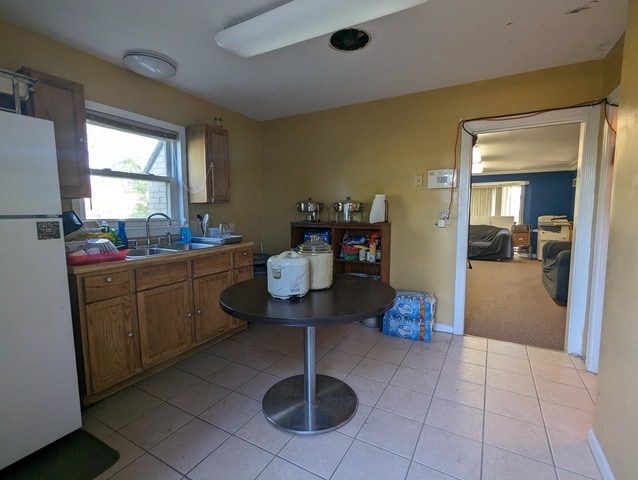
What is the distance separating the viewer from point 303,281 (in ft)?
4.75

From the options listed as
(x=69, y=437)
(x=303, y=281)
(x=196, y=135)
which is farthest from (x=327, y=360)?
(x=196, y=135)

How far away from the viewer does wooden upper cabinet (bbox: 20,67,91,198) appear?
69.2 inches

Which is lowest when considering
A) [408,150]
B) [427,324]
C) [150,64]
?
[427,324]

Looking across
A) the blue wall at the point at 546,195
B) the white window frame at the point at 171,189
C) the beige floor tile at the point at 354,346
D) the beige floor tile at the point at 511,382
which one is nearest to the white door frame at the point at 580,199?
the beige floor tile at the point at 511,382

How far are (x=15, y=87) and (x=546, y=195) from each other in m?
9.41

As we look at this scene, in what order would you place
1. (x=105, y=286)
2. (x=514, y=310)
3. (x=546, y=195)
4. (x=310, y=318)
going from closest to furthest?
(x=310, y=318) < (x=105, y=286) < (x=514, y=310) < (x=546, y=195)

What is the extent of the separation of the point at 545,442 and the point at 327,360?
1.39 m

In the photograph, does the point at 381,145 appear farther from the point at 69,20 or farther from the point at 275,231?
the point at 69,20

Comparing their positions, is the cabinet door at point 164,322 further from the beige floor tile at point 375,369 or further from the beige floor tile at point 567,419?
the beige floor tile at point 567,419

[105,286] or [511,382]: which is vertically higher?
[105,286]

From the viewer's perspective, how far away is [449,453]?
146 centimetres

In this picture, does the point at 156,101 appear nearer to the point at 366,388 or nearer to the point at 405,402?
the point at 366,388

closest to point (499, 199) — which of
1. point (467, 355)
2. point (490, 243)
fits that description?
point (490, 243)

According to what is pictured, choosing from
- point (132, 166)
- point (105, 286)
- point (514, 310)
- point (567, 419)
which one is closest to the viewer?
point (567, 419)
